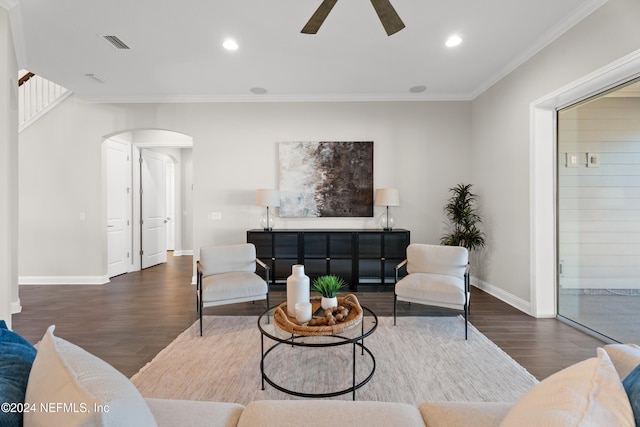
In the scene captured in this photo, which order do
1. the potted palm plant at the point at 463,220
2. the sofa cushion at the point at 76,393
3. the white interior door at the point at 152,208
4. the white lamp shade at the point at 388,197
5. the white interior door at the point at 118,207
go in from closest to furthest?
the sofa cushion at the point at 76,393 < the potted palm plant at the point at 463,220 < the white lamp shade at the point at 388,197 < the white interior door at the point at 118,207 < the white interior door at the point at 152,208

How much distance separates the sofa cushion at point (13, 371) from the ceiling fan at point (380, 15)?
93.5 inches

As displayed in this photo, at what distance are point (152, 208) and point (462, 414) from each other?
7.31 m

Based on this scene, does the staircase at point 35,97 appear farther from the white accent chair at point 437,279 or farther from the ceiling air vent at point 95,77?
the white accent chair at point 437,279

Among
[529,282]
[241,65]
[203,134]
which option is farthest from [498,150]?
[203,134]

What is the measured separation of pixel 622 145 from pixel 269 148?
4375mm

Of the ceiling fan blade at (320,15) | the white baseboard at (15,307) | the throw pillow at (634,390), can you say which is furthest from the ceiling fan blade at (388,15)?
the white baseboard at (15,307)

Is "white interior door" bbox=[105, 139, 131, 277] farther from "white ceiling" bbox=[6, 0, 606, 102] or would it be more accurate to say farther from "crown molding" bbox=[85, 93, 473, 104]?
"white ceiling" bbox=[6, 0, 606, 102]

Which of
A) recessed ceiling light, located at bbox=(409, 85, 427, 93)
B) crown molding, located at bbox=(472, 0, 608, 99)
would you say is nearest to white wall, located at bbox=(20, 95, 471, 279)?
recessed ceiling light, located at bbox=(409, 85, 427, 93)

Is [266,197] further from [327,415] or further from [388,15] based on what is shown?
[327,415]

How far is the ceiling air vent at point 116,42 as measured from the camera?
133 inches

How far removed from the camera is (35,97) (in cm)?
518

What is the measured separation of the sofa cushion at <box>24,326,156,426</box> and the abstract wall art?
14.3ft

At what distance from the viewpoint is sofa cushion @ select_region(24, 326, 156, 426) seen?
2.23 feet

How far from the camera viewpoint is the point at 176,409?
1.21 meters
